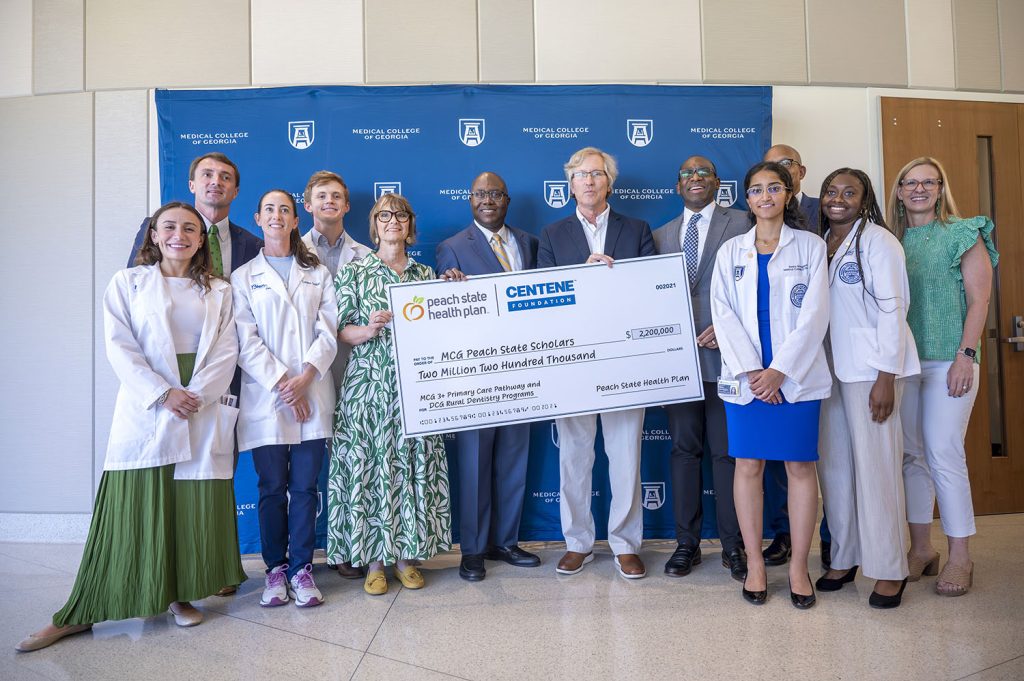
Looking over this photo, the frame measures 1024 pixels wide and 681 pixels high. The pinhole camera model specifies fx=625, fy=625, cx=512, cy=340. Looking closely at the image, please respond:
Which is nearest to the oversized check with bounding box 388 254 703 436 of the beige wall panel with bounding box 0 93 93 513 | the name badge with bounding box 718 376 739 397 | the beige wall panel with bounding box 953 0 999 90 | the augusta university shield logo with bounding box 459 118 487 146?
the name badge with bounding box 718 376 739 397

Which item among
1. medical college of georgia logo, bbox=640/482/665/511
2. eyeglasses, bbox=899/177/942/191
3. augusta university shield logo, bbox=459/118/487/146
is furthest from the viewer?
augusta university shield logo, bbox=459/118/487/146

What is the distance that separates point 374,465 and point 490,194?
1525 mm

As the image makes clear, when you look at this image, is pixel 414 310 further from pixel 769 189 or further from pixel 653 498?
pixel 653 498

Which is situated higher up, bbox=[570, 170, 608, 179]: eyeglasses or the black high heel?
bbox=[570, 170, 608, 179]: eyeglasses

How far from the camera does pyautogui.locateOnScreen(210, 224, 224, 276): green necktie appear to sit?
305 centimetres

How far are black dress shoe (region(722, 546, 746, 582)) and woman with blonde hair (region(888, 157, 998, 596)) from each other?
760 mm

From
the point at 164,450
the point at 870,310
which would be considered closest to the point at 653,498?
the point at 870,310

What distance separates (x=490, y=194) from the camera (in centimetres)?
334

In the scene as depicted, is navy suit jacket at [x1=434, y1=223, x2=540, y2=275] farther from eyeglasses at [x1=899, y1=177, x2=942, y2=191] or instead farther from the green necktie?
eyeglasses at [x1=899, y1=177, x2=942, y2=191]

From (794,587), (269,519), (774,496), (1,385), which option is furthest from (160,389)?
(774,496)

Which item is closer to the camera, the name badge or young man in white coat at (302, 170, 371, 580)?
the name badge

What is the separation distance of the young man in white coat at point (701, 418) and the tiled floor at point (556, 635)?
0.20 meters

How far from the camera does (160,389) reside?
247cm

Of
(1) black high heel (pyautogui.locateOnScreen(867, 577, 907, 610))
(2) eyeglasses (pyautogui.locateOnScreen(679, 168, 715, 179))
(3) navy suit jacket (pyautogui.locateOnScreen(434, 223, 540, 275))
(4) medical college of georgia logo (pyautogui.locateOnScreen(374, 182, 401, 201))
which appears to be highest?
(4) medical college of georgia logo (pyautogui.locateOnScreen(374, 182, 401, 201))
